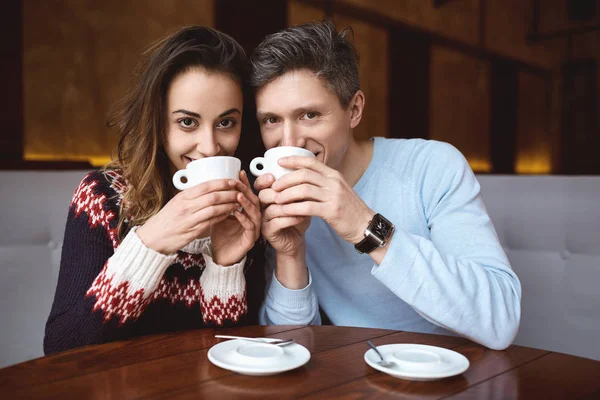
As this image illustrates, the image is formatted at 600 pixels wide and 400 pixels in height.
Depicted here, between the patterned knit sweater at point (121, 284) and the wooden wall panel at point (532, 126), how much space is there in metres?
7.35

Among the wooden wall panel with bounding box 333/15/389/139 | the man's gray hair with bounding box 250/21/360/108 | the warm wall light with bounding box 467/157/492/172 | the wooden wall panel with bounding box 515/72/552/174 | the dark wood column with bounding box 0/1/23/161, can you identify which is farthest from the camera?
the wooden wall panel with bounding box 515/72/552/174

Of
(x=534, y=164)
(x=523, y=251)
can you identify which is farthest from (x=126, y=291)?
(x=534, y=164)

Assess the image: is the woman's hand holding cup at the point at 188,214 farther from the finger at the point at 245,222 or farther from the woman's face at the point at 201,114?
the woman's face at the point at 201,114

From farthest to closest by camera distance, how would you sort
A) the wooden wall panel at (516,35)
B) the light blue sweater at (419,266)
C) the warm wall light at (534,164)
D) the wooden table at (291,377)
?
the warm wall light at (534,164), the wooden wall panel at (516,35), the light blue sweater at (419,266), the wooden table at (291,377)

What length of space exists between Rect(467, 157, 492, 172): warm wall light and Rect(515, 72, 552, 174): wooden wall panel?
0.64 meters

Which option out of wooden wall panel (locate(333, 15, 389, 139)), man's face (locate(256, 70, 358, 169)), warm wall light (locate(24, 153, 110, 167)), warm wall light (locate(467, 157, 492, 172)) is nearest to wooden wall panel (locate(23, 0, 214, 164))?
warm wall light (locate(24, 153, 110, 167))

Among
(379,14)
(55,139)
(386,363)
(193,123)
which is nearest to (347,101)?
(193,123)

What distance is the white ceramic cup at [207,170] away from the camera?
3.97 feet

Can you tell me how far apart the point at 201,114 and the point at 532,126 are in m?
7.76

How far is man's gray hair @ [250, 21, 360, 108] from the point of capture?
1.49 metres

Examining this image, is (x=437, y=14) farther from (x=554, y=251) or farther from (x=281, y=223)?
(x=281, y=223)

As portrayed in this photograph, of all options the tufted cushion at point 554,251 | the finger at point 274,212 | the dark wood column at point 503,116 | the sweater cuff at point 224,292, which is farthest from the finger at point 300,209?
the dark wood column at point 503,116

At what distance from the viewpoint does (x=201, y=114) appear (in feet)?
4.81

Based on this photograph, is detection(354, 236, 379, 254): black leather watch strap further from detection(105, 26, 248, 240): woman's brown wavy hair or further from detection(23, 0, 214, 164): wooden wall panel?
detection(23, 0, 214, 164): wooden wall panel
